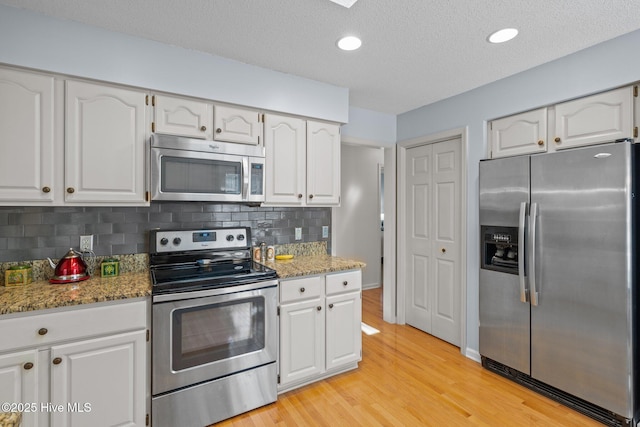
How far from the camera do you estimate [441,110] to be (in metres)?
3.34

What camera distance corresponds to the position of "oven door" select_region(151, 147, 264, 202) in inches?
85.4

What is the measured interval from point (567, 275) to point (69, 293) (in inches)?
121

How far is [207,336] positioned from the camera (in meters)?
2.06

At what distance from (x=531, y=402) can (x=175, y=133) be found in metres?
3.15

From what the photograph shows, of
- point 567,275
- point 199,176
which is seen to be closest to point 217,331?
point 199,176

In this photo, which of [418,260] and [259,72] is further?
[418,260]

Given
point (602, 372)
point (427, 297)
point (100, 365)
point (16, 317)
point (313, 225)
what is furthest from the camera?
point (427, 297)

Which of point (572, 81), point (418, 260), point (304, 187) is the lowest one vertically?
point (418, 260)

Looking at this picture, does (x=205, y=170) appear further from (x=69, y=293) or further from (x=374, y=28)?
(x=374, y=28)

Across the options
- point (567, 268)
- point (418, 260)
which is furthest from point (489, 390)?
point (418, 260)

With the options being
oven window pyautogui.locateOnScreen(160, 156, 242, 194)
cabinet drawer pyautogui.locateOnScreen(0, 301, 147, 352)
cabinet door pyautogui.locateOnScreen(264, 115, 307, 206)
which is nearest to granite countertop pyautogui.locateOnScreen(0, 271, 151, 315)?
cabinet drawer pyautogui.locateOnScreen(0, 301, 147, 352)

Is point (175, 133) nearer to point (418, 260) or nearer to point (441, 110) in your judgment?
point (441, 110)

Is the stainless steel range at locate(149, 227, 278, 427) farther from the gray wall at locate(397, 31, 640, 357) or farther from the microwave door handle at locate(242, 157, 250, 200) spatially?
the gray wall at locate(397, 31, 640, 357)

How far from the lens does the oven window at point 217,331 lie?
197 cm
